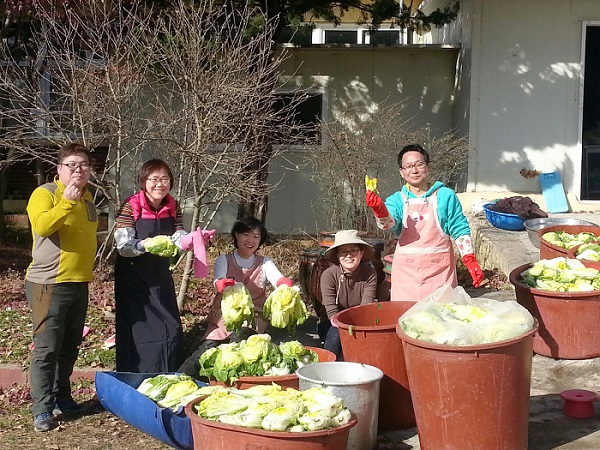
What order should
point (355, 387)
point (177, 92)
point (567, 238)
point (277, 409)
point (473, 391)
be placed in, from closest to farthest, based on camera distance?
point (277, 409) → point (473, 391) → point (355, 387) → point (567, 238) → point (177, 92)

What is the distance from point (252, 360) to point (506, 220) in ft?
21.2

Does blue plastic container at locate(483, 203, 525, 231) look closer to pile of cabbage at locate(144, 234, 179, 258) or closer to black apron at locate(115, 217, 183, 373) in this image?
black apron at locate(115, 217, 183, 373)

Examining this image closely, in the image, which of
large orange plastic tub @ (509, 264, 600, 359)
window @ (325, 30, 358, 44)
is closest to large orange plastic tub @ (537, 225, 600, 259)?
large orange plastic tub @ (509, 264, 600, 359)

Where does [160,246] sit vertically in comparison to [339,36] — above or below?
below

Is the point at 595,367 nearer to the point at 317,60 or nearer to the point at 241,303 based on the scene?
the point at 241,303

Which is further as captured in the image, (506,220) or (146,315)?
(506,220)

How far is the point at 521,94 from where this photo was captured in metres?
12.2

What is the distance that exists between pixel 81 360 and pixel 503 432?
12.0 ft

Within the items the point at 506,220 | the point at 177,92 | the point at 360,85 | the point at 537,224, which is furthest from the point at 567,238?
the point at 360,85

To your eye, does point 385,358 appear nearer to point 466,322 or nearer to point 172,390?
point 466,322

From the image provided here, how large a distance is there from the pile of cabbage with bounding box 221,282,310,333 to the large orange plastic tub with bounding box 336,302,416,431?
0.81 m

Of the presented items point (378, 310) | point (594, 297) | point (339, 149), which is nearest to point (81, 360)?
point (378, 310)

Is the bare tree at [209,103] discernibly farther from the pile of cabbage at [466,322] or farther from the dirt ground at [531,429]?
the pile of cabbage at [466,322]

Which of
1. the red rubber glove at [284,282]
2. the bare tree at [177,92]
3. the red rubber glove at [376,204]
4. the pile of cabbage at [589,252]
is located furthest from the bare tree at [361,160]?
the red rubber glove at [376,204]
